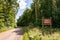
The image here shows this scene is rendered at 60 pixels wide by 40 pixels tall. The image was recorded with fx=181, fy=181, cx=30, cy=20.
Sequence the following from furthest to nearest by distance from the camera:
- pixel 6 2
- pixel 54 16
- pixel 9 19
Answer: pixel 9 19
pixel 6 2
pixel 54 16

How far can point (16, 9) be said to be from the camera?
6388 cm

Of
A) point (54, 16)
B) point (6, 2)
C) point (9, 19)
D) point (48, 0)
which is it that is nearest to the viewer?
point (54, 16)

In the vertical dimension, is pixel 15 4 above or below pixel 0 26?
above

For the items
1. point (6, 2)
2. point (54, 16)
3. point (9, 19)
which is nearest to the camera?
point (54, 16)

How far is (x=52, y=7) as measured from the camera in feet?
143

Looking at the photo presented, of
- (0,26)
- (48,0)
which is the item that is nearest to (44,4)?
(48,0)

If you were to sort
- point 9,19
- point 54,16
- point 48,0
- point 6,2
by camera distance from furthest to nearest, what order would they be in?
point 9,19, point 6,2, point 48,0, point 54,16

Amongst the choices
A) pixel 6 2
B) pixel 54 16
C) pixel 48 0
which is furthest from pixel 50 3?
pixel 6 2

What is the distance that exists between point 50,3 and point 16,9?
69.8 ft

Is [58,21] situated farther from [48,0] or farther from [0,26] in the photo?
[0,26]

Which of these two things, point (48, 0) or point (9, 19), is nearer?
point (48, 0)

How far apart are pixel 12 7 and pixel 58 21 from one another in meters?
22.9

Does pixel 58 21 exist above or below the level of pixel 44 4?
below

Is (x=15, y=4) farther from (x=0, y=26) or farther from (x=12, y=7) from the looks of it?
(x=0, y=26)
